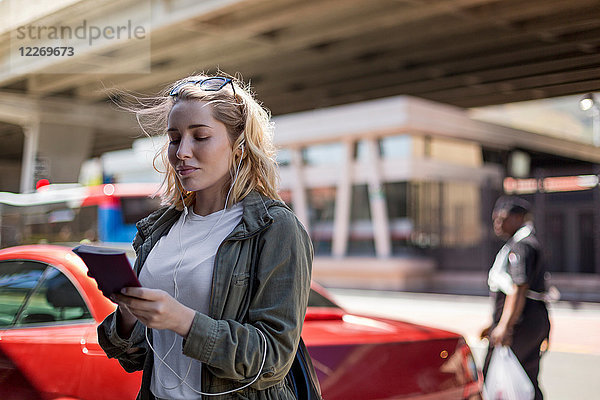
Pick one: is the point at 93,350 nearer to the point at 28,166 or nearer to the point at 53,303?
the point at 53,303

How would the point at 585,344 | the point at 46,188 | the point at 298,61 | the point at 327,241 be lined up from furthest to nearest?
the point at 327,241 → the point at 298,61 → the point at 585,344 → the point at 46,188

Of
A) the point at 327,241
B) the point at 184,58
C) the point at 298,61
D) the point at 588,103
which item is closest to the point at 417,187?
the point at 327,241

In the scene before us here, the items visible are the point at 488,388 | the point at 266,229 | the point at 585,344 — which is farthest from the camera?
the point at 585,344

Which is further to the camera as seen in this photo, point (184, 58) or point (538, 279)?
point (184, 58)

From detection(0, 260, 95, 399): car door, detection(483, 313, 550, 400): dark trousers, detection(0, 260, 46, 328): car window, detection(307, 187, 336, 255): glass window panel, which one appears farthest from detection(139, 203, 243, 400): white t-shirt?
detection(307, 187, 336, 255): glass window panel

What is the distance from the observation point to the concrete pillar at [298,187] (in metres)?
28.3

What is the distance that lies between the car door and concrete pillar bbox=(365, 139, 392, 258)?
2190 cm

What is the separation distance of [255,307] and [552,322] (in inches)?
496

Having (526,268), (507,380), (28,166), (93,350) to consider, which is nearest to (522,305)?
(526,268)

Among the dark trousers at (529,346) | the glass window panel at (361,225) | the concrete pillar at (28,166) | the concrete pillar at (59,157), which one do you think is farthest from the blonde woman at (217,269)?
the glass window panel at (361,225)

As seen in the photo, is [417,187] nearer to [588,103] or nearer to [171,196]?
[588,103]

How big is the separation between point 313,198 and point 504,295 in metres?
23.3

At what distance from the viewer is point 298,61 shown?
21.7m

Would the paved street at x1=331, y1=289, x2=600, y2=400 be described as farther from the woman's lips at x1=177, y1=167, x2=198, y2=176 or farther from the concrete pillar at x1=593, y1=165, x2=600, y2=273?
the woman's lips at x1=177, y1=167, x2=198, y2=176
